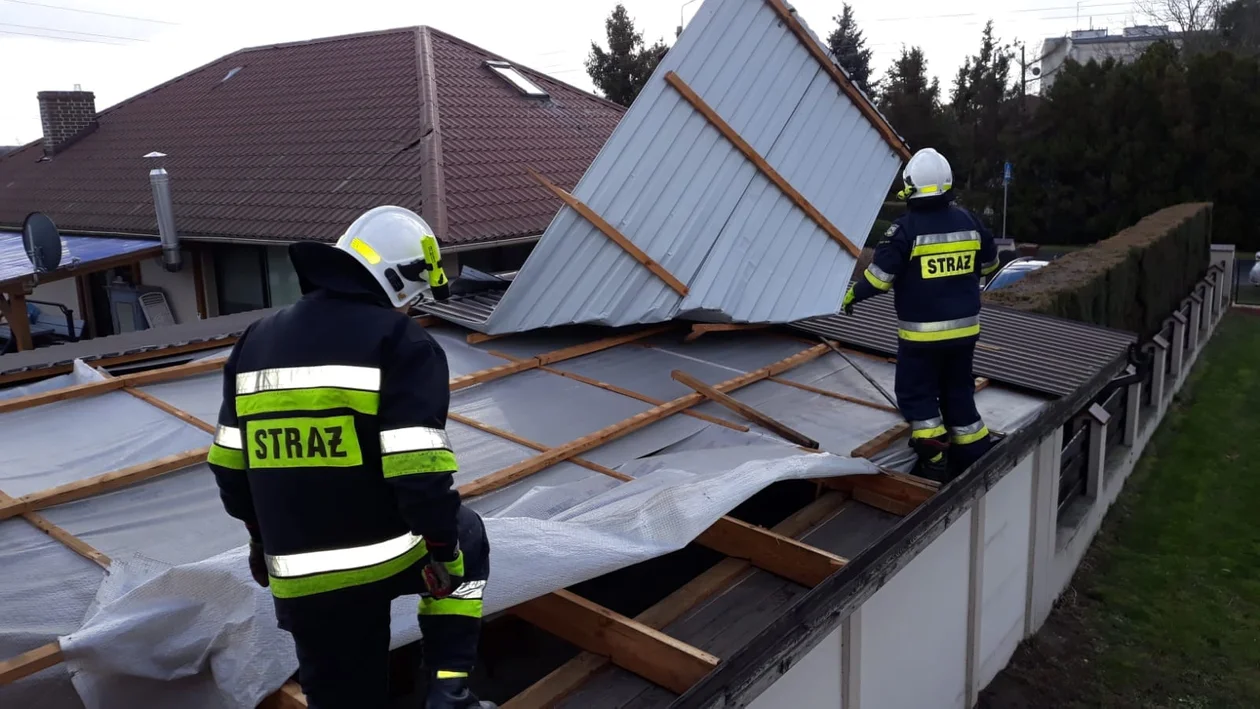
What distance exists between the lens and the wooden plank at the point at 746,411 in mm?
4848

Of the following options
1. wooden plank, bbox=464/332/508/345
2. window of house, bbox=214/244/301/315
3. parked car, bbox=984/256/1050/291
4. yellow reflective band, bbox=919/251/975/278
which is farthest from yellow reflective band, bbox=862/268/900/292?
parked car, bbox=984/256/1050/291

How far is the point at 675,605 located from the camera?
361cm

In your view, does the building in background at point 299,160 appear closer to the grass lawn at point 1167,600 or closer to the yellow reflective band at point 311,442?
the grass lawn at point 1167,600

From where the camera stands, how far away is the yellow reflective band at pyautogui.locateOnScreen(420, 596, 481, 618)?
274 centimetres

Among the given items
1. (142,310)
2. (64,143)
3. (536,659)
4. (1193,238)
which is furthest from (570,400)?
(64,143)

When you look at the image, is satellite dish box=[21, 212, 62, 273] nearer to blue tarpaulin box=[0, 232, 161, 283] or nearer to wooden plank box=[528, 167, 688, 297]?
blue tarpaulin box=[0, 232, 161, 283]

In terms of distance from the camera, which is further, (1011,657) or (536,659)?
(1011,657)

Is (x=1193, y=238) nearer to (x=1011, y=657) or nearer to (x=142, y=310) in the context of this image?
(x=1011, y=657)

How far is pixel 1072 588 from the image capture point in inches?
302

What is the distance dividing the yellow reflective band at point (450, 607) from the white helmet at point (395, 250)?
897mm

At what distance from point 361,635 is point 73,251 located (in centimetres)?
1331

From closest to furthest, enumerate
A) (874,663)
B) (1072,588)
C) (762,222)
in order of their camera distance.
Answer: (874,663) < (762,222) < (1072,588)

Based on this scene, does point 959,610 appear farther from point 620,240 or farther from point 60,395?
point 60,395

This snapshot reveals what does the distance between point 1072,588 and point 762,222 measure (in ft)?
13.3
